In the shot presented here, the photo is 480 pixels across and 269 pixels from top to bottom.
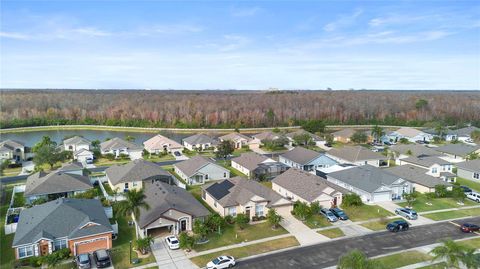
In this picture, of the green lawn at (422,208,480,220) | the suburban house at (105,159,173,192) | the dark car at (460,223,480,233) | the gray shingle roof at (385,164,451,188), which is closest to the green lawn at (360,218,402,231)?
the green lawn at (422,208,480,220)

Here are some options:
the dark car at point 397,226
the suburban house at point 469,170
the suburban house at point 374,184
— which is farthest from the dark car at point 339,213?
the suburban house at point 469,170

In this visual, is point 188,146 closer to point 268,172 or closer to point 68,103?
point 268,172

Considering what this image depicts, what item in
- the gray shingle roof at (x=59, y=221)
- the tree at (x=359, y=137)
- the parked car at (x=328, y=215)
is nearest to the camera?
the gray shingle roof at (x=59, y=221)

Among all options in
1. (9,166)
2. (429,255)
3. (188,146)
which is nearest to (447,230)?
(429,255)

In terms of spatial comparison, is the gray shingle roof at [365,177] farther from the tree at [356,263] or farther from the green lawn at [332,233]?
the tree at [356,263]

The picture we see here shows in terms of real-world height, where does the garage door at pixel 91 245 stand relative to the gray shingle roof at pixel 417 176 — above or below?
below

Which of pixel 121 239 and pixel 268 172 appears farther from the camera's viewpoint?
pixel 268 172

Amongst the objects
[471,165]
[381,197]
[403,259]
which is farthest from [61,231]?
[471,165]
